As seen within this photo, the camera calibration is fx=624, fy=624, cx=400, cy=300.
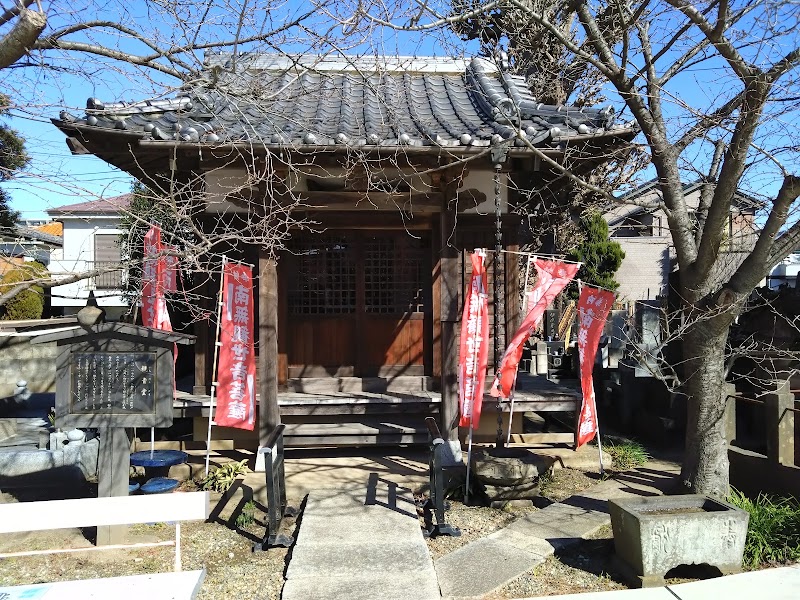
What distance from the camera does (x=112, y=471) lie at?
19.4ft

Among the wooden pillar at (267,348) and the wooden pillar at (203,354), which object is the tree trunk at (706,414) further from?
the wooden pillar at (203,354)

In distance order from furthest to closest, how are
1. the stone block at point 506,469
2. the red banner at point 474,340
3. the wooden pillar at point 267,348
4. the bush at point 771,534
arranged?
the wooden pillar at point 267,348, the red banner at point 474,340, the stone block at point 506,469, the bush at point 771,534

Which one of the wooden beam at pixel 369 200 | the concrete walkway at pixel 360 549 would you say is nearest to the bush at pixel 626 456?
the concrete walkway at pixel 360 549

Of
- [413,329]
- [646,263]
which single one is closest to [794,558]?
[413,329]

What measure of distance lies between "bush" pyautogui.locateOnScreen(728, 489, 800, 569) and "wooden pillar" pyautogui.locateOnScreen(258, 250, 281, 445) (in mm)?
5196

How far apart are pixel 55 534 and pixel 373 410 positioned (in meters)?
4.00

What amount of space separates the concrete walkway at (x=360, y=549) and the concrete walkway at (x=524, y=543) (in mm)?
238

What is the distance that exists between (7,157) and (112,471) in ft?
10.3

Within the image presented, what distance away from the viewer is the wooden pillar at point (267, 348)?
25.8 feet

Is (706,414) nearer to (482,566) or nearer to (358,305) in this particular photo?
(482,566)

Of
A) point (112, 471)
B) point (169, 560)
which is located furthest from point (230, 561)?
point (112, 471)

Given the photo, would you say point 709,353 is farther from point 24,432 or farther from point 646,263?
point 646,263

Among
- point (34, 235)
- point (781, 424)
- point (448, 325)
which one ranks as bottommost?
point (781, 424)

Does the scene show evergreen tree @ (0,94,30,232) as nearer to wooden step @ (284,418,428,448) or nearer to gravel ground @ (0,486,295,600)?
gravel ground @ (0,486,295,600)
